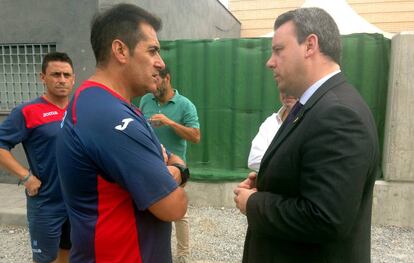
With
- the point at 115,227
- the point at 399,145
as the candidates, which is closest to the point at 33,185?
the point at 115,227

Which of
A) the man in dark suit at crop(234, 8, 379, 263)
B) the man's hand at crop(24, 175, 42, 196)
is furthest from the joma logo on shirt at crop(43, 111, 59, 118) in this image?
the man in dark suit at crop(234, 8, 379, 263)

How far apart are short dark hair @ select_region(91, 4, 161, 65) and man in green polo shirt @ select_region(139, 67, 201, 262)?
193cm

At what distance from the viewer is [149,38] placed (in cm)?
150

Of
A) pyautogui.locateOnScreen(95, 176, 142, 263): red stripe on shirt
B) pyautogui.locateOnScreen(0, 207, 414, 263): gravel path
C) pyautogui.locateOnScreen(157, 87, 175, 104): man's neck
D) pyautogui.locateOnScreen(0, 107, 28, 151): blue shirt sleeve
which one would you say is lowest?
pyautogui.locateOnScreen(0, 207, 414, 263): gravel path

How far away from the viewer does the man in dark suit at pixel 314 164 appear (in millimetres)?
1216

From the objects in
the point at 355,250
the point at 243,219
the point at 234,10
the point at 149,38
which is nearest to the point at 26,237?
the point at 243,219

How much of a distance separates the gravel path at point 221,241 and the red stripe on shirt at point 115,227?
2284mm

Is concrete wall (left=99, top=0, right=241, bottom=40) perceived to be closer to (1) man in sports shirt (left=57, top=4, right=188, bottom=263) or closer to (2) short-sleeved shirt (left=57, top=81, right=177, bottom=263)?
(1) man in sports shirt (left=57, top=4, right=188, bottom=263)

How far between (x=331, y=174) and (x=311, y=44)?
53 cm

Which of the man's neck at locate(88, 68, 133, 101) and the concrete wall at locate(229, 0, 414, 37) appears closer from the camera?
A: the man's neck at locate(88, 68, 133, 101)

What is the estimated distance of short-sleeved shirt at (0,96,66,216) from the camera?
2.69 meters

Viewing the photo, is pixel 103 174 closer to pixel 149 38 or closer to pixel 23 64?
pixel 149 38

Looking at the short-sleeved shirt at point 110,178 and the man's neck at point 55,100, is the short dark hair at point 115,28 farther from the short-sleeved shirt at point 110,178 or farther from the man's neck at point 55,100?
the man's neck at point 55,100

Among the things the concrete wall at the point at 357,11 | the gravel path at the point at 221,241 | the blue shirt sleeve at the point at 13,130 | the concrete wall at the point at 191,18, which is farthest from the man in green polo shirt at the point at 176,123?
the concrete wall at the point at 357,11
